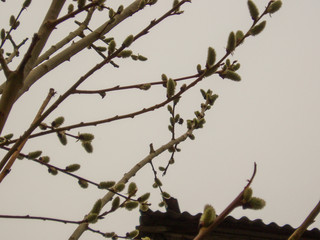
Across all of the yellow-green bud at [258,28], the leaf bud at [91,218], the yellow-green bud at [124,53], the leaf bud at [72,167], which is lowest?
the leaf bud at [91,218]

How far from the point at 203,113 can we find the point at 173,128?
0.60 metres

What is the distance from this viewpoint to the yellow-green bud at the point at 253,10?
63.8 inches

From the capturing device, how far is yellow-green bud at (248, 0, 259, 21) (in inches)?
63.8

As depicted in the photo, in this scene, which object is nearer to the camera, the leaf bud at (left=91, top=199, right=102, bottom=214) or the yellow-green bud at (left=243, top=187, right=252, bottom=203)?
the yellow-green bud at (left=243, top=187, right=252, bottom=203)

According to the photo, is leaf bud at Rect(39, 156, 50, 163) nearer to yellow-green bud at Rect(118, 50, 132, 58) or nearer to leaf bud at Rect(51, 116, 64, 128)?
leaf bud at Rect(51, 116, 64, 128)

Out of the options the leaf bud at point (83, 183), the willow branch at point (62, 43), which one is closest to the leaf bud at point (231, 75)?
the leaf bud at point (83, 183)

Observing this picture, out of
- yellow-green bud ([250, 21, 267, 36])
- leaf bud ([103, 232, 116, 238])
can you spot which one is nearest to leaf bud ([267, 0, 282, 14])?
yellow-green bud ([250, 21, 267, 36])

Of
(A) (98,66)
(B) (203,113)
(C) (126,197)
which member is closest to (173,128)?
(B) (203,113)

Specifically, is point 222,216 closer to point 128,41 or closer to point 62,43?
point 128,41

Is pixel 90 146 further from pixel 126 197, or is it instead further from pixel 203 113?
pixel 203 113

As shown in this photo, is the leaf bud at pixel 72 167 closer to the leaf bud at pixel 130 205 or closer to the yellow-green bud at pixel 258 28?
the leaf bud at pixel 130 205

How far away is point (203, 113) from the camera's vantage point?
362cm

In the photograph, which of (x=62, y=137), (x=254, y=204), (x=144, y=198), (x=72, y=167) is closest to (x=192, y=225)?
(x=144, y=198)

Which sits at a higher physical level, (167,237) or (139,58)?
(139,58)
